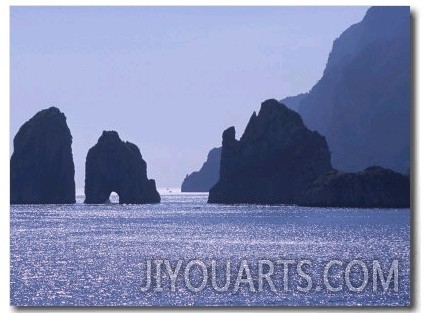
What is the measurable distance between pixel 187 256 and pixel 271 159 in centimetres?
12685

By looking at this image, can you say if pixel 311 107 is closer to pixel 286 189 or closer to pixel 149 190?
pixel 286 189

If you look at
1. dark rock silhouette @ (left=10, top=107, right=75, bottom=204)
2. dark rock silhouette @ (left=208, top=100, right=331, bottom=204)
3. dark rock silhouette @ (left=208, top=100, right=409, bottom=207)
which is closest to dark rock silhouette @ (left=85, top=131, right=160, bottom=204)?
dark rock silhouette @ (left=10, top=107, right=75, bottom=204)

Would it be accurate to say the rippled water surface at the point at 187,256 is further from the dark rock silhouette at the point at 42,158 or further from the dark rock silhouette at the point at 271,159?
the dark rock silhouette at the point at 271,159

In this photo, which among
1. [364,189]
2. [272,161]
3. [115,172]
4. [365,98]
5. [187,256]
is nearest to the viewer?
[187,256]

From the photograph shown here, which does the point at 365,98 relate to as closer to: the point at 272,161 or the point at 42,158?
the point at 272,161

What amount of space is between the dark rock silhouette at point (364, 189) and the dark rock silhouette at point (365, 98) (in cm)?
1222

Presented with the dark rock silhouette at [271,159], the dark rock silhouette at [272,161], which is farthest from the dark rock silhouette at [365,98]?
the dark rock silhouette at [272,161]

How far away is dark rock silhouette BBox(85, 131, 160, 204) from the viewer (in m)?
186

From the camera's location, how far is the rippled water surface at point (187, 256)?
113 feet

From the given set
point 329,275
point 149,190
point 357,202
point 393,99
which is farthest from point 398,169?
point 329,275

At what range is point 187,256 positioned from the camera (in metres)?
56.2

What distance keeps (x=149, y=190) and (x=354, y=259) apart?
5703 inches

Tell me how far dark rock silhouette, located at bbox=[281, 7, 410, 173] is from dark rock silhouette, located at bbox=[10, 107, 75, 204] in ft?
137

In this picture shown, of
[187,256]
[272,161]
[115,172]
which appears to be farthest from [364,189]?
[187,256]
